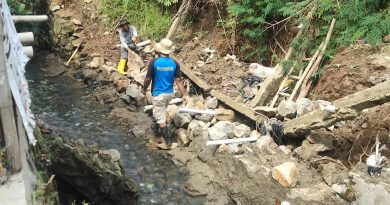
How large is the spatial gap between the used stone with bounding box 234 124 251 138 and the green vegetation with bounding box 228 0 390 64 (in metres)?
2.13

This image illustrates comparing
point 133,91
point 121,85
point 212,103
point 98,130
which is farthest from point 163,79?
point 121,85

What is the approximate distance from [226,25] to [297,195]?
208 inches

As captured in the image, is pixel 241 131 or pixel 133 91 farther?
pixel 133 91

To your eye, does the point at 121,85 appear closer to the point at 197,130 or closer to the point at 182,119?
the point at 182,119

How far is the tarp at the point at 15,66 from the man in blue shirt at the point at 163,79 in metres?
3.95

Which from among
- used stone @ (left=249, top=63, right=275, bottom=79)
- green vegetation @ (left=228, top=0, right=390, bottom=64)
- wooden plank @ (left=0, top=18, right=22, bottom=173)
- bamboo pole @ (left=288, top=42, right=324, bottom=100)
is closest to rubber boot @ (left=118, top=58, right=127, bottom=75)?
green vegetation @ (left=228, top=0, right=390, bottom=64)

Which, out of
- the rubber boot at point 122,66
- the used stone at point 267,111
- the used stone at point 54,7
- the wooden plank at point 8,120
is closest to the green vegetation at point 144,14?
the rubber boot at point 122,66

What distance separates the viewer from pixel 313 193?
6.99 meters

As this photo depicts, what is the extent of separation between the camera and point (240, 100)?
30.3 feet

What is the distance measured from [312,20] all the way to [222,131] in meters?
3.27

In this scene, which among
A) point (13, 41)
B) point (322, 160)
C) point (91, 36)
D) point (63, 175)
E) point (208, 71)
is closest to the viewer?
point (13, 41)

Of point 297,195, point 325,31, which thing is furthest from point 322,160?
point 325,31

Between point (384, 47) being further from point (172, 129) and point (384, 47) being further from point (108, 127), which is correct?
point (108, 127)

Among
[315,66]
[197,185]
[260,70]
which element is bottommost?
[197,185]
